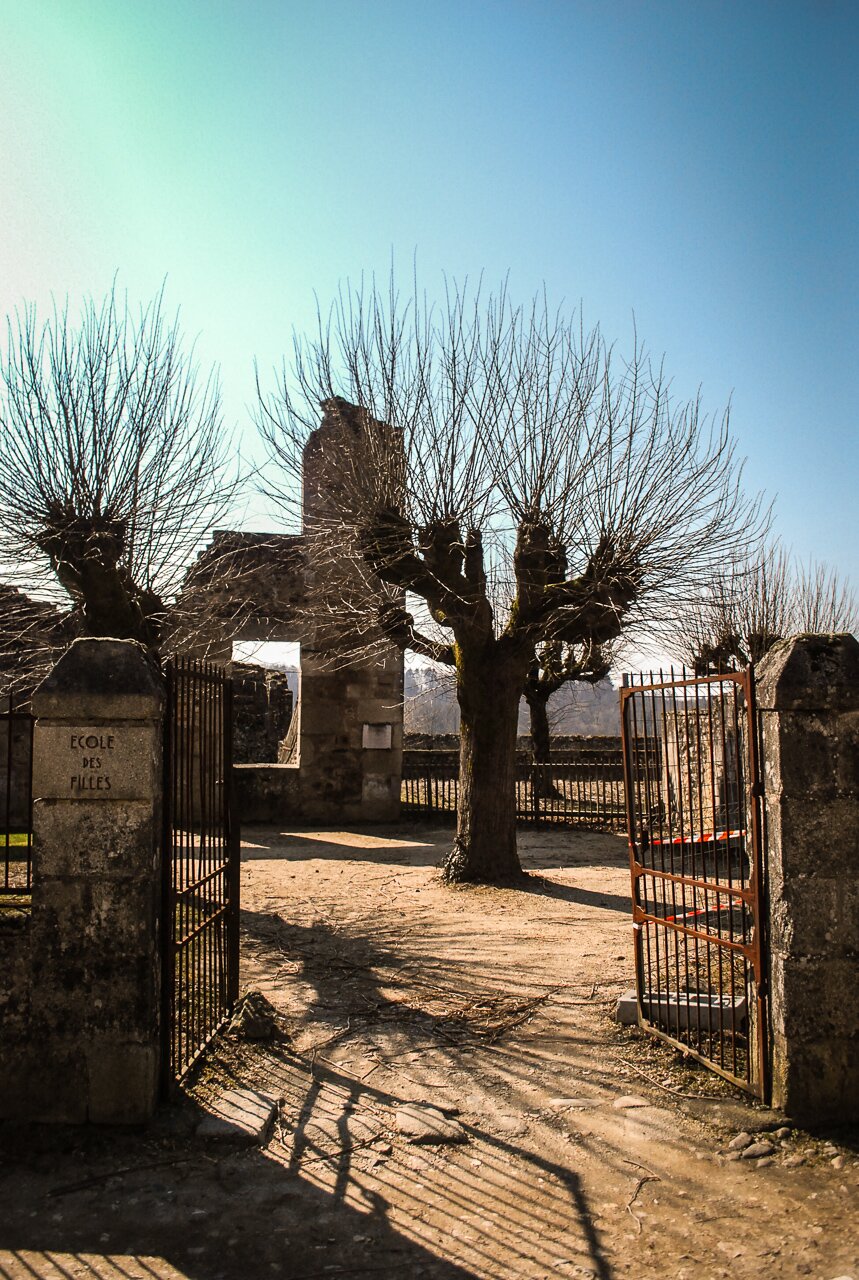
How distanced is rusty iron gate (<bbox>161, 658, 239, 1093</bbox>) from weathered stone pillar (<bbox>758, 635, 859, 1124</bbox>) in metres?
2.71

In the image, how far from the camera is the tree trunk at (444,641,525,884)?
10.1m

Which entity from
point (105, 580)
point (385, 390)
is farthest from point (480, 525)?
point (105, 580)

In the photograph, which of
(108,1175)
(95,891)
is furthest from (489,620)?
(108,1175)

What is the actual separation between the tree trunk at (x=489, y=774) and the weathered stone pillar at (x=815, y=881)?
19.4 ft

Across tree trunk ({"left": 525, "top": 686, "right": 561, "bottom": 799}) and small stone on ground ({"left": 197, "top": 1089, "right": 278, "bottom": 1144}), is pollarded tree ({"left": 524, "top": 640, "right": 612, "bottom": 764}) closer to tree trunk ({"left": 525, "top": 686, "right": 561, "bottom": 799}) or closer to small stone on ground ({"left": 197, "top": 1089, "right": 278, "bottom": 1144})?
tree trunk ({"left": 525, "top": 686, "right": 561, "bottom": 799})

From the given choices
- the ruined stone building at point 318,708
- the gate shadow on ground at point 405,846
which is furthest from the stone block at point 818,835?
the ruined stone building at point 318,708

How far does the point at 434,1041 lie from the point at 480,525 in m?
5.71

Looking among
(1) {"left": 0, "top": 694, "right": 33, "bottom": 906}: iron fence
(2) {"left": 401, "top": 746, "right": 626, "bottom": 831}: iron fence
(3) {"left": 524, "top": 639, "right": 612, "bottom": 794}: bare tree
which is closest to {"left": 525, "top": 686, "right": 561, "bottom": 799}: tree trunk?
(3) {"left": 524, "top": 639, "right": 612, "bottom": 794}: bare tree

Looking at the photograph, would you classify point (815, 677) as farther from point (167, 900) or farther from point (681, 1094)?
point (167, 900)

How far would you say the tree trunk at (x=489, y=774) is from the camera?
10.1 m

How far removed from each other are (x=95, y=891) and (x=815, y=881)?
3225 millimetres

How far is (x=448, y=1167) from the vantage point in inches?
150

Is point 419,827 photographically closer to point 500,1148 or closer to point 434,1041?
point 434,1041

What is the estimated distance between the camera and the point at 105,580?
902 cm
